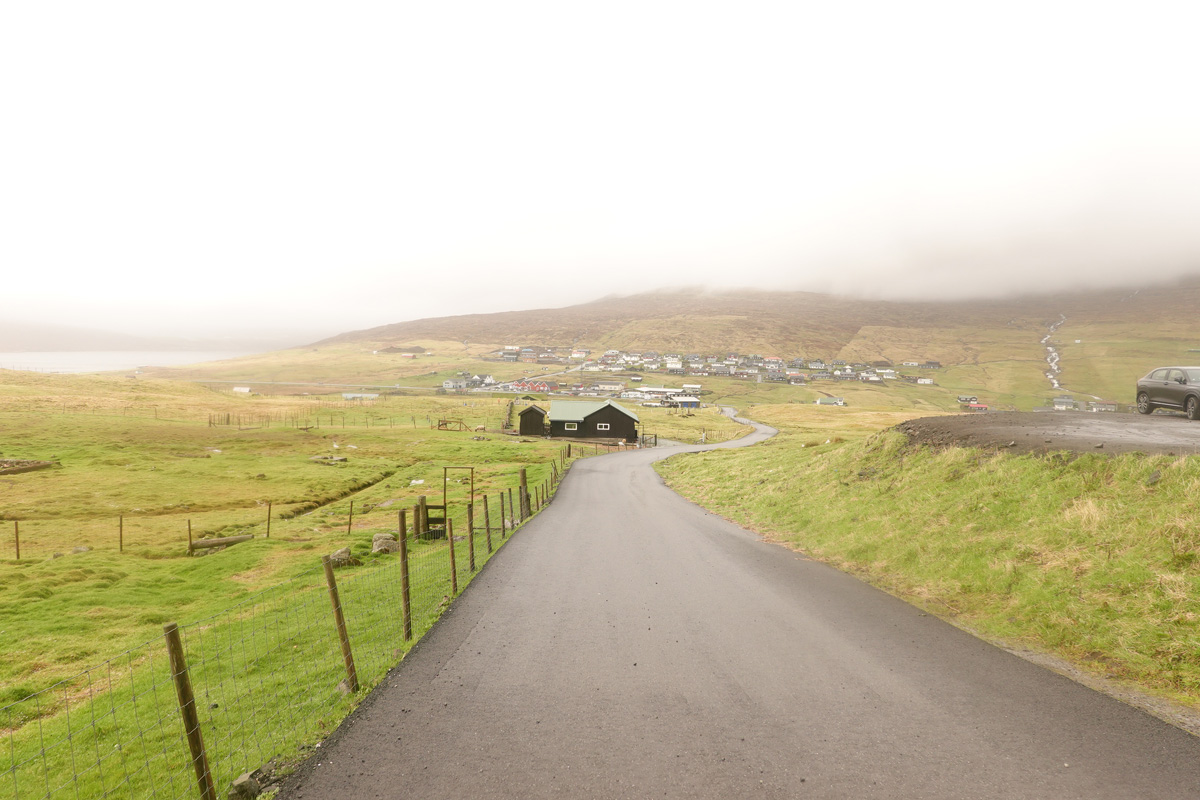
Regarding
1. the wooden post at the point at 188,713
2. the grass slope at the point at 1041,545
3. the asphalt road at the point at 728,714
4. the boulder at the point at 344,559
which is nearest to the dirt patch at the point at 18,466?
the boulder at the point at 344,559

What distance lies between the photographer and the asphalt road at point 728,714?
6293mm

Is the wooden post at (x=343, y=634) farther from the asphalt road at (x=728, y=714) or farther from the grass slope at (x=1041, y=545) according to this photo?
the grass slope at (x=1041, y=545)

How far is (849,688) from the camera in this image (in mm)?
8602

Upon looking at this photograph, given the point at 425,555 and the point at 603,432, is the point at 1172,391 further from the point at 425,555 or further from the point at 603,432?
the point at 603,432

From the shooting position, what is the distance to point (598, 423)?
8100cm

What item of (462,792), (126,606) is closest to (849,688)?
(462,792)

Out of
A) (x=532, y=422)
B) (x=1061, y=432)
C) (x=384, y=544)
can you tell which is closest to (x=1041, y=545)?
(x=1061, y=432)

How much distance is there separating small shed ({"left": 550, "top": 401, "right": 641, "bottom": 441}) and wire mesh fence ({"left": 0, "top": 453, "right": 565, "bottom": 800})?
63347 mm

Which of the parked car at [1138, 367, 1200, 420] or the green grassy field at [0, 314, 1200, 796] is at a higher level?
the parked car at [1138, 367, 1200, 420]

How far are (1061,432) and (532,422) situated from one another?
68783mm

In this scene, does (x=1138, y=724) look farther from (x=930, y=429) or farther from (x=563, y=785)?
(x=930, y=429)

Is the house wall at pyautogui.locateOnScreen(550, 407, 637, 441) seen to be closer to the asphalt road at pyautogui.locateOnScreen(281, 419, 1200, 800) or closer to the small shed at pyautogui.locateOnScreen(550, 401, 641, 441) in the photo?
the small shed at pyautogui.locateOnScreen(550, 401, 641, 441)

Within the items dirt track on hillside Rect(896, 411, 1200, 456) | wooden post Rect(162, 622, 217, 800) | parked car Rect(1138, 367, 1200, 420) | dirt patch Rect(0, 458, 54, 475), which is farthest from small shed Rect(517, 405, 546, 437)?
wooden post Rect(162, 622, 217, 800)

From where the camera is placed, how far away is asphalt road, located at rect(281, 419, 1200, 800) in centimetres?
629
